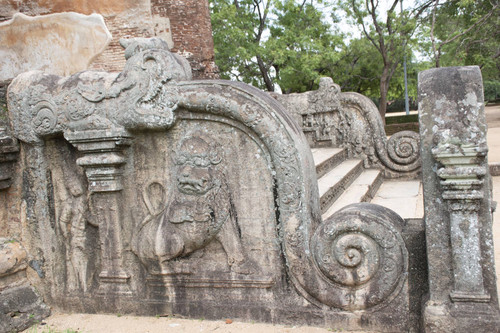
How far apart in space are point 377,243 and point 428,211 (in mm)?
378

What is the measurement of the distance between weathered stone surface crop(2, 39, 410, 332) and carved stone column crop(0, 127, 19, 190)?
75mm

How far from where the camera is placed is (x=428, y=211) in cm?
271

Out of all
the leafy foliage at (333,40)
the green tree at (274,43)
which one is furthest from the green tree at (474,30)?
the green tree at (274,43)

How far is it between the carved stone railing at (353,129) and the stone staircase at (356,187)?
0.23m

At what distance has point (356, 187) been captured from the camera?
6.31 meters

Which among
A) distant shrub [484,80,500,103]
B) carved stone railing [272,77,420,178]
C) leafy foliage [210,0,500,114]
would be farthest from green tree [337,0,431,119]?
distant shrub [484,80,500,103]

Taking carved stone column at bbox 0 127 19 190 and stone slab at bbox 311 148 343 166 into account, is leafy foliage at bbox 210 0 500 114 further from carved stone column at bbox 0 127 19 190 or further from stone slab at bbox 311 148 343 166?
carved stone column at bbox 0 127 19 190

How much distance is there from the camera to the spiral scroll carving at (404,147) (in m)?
7.65

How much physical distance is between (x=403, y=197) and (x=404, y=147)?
1.66 m

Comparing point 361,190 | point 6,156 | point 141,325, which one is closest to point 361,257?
point 141,325

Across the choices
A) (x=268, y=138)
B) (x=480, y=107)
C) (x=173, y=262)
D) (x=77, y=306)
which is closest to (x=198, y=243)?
(x=173, y=262)

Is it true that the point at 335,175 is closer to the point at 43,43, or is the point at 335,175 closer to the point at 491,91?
the point at 43,43

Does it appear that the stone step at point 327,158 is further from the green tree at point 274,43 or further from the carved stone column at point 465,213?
the green tree at point 274,43

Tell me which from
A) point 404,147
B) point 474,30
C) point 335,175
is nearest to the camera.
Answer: point 335,175
